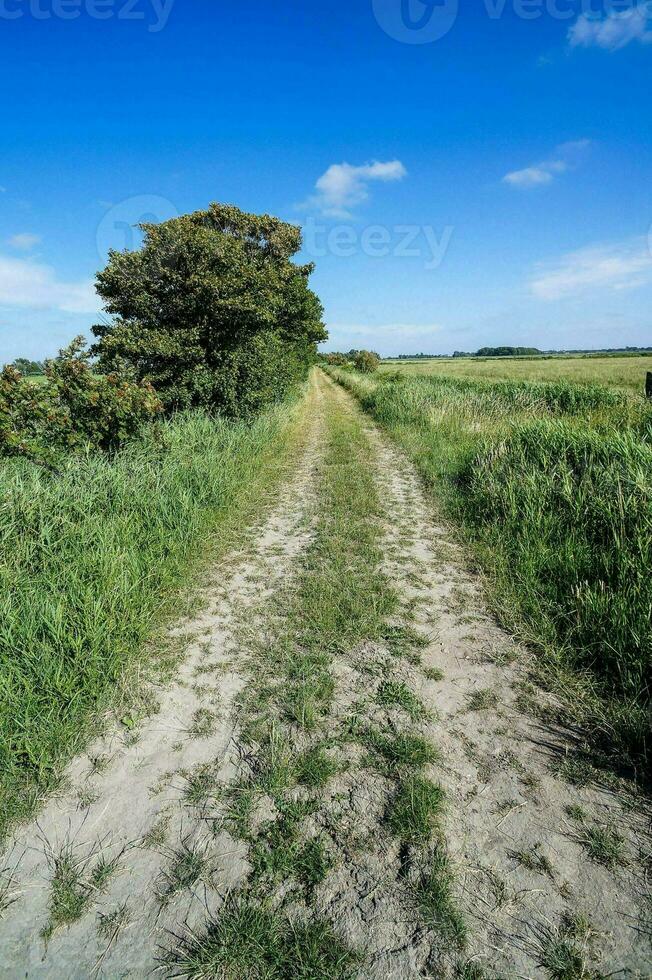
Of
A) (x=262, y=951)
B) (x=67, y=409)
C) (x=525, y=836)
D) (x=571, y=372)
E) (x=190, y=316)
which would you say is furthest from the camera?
(x=571, y=372)

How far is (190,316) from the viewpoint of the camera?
10297 mm

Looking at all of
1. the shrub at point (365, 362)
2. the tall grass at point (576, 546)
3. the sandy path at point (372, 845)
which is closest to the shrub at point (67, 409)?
the sandy path at point (372, 845)

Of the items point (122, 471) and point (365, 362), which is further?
point (365, 362)

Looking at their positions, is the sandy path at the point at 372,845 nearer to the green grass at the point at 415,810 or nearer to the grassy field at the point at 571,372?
the green grass at the point at 415,810

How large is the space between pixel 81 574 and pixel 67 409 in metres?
3.48

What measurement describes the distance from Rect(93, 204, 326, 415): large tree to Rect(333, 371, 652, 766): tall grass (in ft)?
18.6

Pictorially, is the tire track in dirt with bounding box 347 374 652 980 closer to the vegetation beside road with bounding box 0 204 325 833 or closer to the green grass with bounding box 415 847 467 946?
the green grass with bounding box 415 847 467 946

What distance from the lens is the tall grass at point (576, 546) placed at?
9.66 feet

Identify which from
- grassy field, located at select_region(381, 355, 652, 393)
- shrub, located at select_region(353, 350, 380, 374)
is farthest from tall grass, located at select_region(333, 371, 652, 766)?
shrub, located at select_region(353, 350, 380, 374)

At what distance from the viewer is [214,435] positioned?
834 cm

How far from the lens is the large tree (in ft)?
31.7

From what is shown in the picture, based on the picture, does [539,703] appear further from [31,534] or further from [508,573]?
[31,534]

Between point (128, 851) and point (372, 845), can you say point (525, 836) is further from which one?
point (128, 851)

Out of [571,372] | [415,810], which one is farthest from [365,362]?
[415,810]
